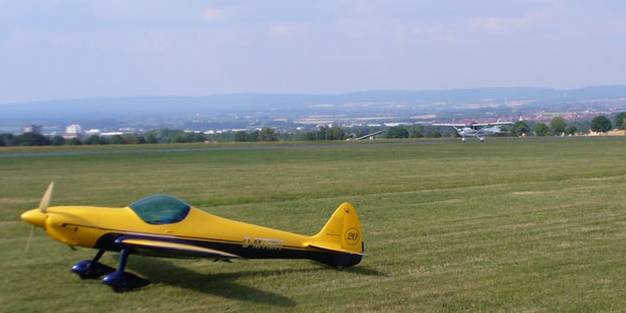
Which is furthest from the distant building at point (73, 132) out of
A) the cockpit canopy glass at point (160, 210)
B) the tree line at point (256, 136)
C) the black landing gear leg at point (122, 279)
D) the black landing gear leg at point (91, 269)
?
the black landing gear leg at point (122, 279)

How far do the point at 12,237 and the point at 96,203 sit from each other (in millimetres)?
5924

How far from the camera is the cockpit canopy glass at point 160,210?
374 inches

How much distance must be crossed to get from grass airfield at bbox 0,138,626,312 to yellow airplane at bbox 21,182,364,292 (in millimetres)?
247

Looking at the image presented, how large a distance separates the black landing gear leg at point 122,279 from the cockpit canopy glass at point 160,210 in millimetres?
601

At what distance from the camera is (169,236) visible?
943 cm

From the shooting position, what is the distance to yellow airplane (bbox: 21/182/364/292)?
29.5ft

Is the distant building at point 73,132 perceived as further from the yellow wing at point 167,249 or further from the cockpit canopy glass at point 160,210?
the yellow wing at point 167,249

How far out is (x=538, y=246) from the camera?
39.3ft

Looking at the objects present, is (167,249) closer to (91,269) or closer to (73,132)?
(91,269)

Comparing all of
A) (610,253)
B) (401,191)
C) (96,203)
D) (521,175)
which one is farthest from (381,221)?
(521,175)

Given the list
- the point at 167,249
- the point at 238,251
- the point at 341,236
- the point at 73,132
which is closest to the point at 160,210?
the point at 167,249

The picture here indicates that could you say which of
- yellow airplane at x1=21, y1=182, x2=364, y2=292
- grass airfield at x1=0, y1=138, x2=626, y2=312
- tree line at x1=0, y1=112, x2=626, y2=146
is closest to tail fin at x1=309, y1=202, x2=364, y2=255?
yellow airplane at x1=21, y1=182, x2=364, y2=292

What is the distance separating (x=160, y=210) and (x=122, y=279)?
1103 mm

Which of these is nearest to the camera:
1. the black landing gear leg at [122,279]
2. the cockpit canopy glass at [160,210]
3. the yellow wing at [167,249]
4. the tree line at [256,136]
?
the yellow wing at [167,249]
